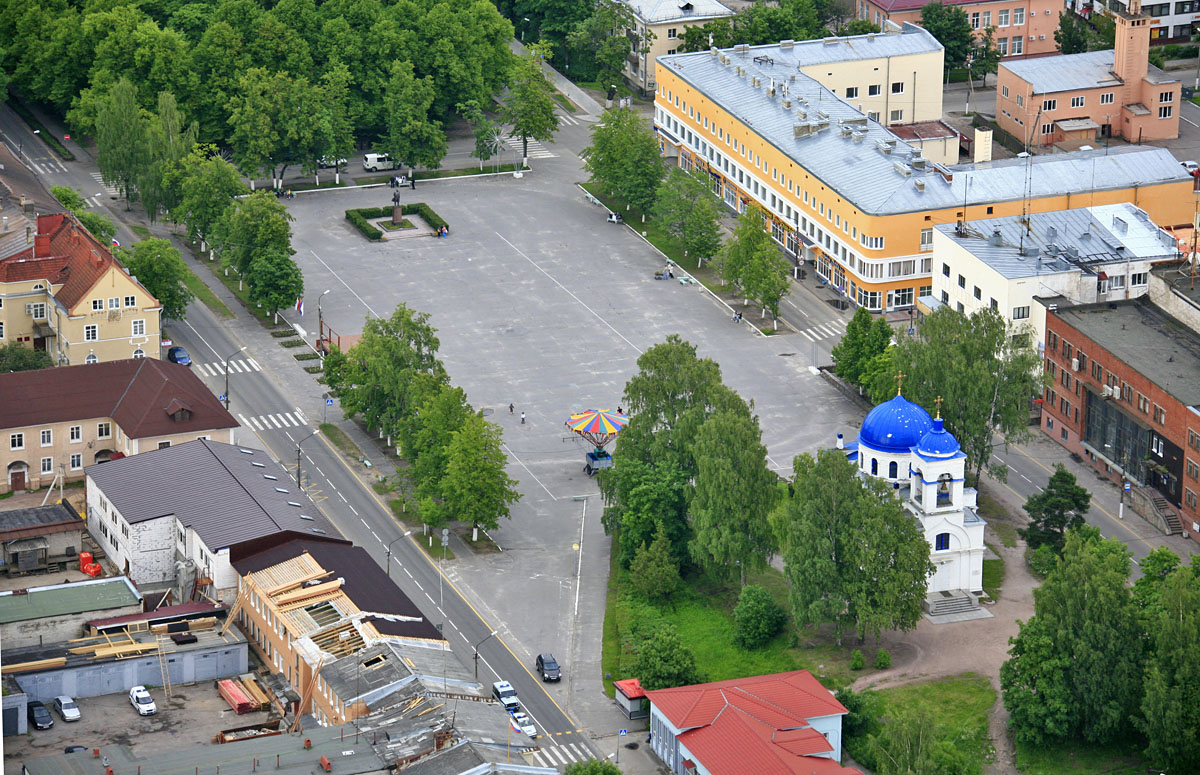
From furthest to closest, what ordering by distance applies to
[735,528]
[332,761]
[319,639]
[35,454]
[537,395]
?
[537,395] → [35,454] → [735,528] → [319,639] → [332,761]

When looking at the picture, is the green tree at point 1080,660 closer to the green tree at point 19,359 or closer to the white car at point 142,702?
the white car at point 142,702

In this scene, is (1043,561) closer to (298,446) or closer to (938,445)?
(938,445)

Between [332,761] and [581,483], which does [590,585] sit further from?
[332,761]

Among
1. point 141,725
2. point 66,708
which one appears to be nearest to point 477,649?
point 141,725

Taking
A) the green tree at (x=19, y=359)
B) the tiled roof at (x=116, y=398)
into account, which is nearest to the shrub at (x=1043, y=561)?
the tiled roof at (x=116, y=398)

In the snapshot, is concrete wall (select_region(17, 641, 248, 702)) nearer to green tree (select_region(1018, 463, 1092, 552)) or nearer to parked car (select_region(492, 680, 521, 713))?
parked car (select_region(492, 680, 521, 713))

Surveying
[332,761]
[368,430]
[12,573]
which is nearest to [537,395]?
[368,430]
